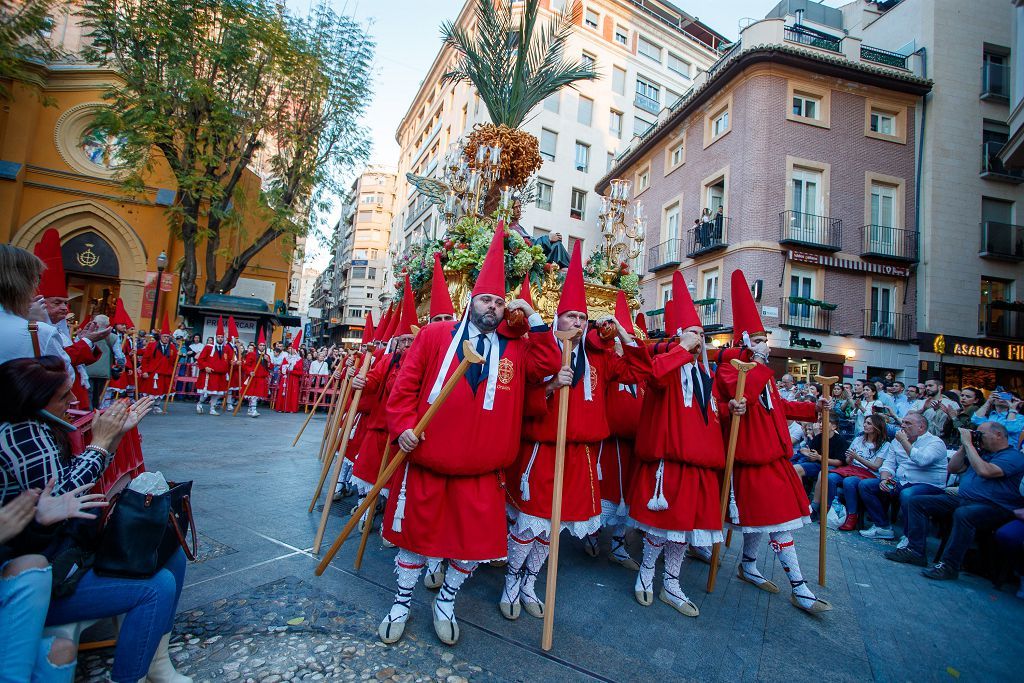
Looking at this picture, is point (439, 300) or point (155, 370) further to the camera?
point (155, 370)

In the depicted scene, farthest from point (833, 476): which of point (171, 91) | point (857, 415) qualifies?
point (171, 91)

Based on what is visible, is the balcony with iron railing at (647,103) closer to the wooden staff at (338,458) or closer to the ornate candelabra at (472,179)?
the ornate candelabra at (472,179)

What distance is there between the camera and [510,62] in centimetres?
793

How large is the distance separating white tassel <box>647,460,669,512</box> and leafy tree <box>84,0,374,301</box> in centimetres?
1888

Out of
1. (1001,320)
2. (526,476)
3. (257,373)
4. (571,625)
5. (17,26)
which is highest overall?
(17,26)

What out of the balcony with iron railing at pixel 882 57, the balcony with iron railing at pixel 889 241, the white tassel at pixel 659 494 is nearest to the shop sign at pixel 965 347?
the balcony with iron railing at pixel 889 241

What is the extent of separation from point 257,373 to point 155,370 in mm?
2528

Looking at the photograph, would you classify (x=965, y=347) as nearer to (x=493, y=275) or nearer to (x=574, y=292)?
(x=574, y=292)

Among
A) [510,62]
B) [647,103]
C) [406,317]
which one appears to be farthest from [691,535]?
[647,103]

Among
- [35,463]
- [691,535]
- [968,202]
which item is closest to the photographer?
[35,463]

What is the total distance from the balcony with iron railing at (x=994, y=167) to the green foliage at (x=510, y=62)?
20.4 meters

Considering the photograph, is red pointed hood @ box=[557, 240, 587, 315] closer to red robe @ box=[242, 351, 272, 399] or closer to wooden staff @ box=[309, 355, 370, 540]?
wooden staff @ box=[309, 355, 370, 540]

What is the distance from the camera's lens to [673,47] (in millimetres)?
34094

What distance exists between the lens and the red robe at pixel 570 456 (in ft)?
11.6
